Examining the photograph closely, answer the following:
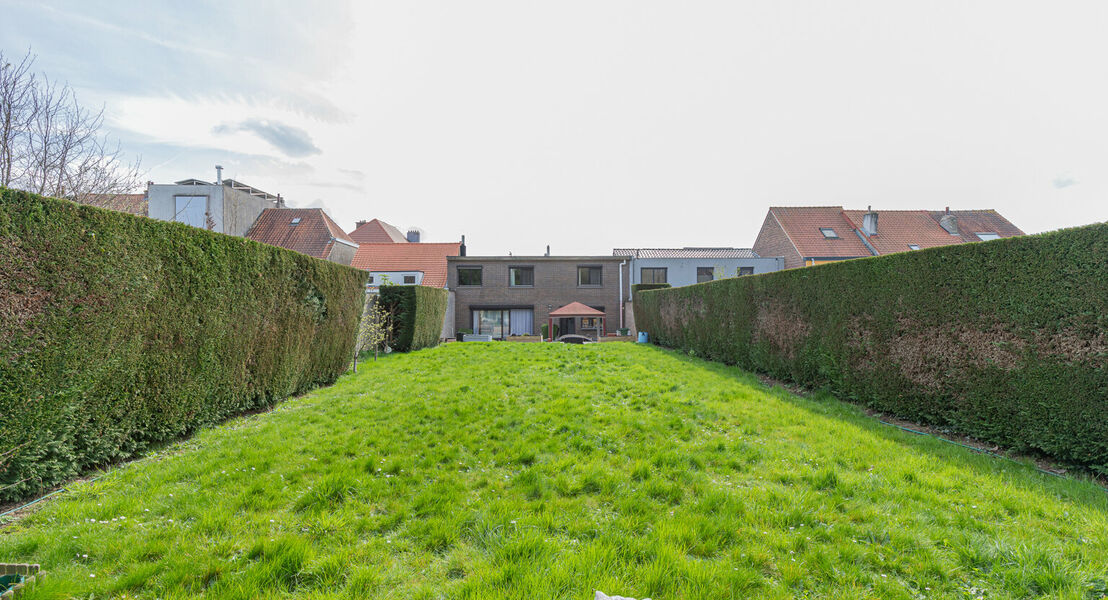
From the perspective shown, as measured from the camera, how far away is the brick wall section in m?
25.3

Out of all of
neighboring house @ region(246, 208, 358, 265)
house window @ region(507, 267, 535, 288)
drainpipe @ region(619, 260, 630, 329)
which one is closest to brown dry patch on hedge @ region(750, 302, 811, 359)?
drainpipe @ region(619, 260, 630, 329)

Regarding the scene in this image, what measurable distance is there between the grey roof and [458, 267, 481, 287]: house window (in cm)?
960

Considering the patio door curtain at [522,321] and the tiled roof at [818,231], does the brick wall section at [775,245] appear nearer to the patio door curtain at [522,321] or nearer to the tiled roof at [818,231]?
the tiled roof at [818,231]

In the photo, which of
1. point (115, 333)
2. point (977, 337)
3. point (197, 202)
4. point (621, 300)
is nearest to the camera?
point (115, 333)

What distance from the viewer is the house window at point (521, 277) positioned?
25.2 meters

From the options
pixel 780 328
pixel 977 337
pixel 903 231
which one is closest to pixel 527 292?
pixel 780 328

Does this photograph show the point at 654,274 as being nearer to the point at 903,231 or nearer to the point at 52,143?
the point at 903,231

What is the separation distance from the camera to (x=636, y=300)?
20016 millimetres

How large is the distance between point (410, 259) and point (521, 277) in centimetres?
690

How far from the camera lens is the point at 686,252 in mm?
27797

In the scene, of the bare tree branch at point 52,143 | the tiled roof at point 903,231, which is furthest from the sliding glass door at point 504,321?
the tiled roof at point 903,231

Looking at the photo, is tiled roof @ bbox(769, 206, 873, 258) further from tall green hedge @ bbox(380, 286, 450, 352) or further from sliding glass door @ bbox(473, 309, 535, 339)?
tall green hedge @ bbox(380, 286, 450, 352)

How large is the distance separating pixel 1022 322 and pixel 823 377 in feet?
10.1

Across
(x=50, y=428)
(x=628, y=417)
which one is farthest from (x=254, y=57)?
(x=628, y=417)
